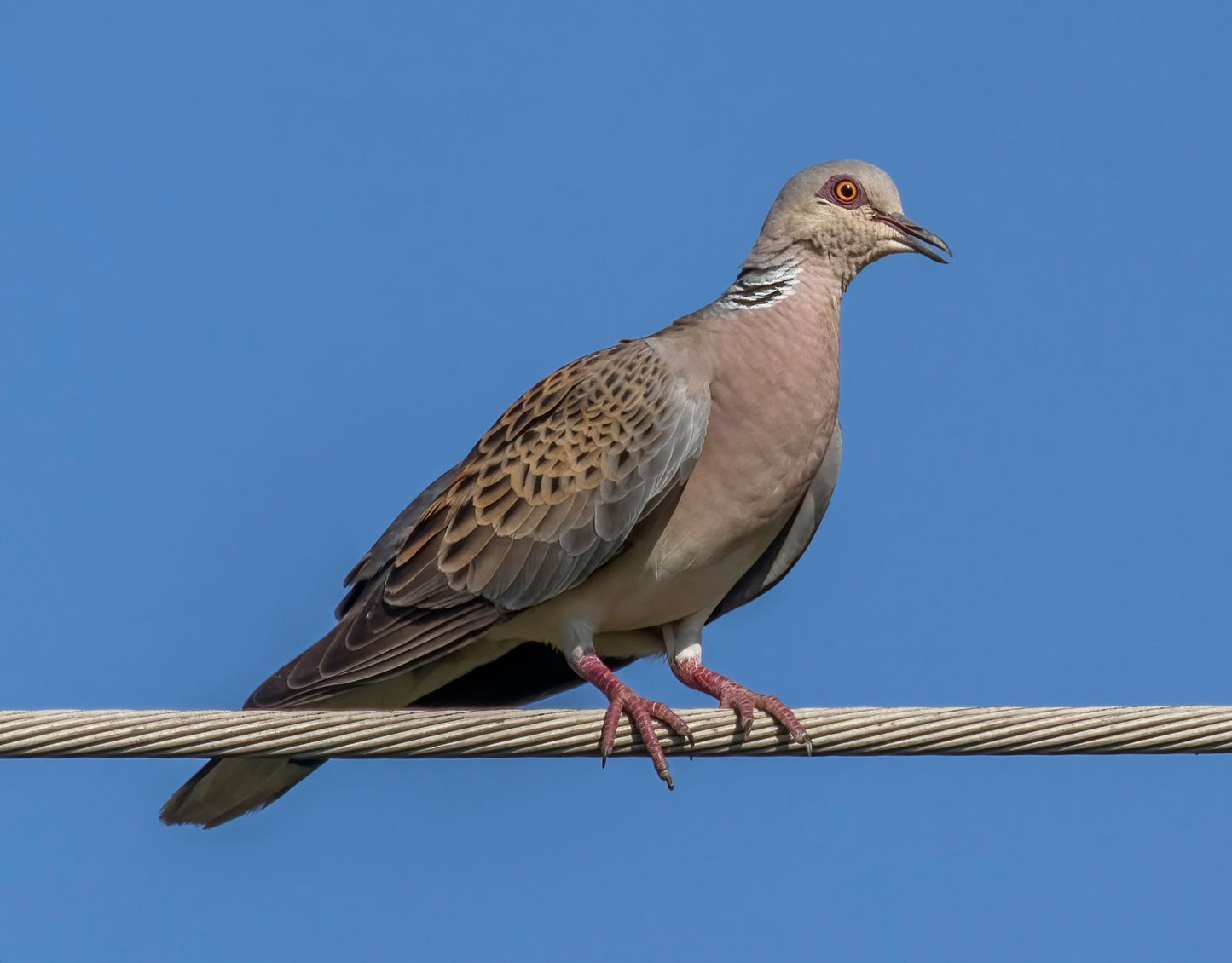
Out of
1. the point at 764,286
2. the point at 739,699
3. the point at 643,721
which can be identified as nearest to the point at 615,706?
the point at 643,721

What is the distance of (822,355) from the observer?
5629mm

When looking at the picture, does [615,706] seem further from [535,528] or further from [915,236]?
[915,236]

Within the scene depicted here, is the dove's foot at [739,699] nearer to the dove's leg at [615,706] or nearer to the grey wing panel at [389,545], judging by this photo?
the dove's leg at [615,706]

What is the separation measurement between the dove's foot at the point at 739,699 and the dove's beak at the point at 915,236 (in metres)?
1.64

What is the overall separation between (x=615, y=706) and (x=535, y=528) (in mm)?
843

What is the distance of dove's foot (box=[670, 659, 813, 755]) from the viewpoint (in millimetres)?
4547

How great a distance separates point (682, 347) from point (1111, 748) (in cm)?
218

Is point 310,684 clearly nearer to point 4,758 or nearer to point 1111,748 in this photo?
point 4,758

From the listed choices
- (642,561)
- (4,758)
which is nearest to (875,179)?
(642,561)

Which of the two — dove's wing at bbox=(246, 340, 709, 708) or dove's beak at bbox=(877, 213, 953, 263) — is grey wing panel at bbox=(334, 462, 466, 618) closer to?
dove's wing at bbox=(246, 340, 709, 708)

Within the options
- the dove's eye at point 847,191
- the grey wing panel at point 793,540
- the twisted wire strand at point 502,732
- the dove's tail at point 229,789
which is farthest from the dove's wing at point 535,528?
the twisted wire strand at point 502,732

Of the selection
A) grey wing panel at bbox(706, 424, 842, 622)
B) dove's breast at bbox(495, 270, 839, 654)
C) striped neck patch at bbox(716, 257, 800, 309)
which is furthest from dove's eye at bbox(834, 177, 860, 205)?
grey wing panel at bbox(706, 424, 842, 622)

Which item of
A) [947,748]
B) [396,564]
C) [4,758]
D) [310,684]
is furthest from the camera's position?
[396,564]

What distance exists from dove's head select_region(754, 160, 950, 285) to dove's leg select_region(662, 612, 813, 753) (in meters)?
1.40
